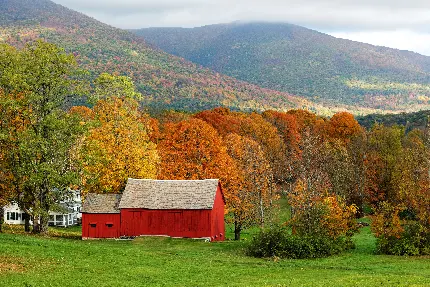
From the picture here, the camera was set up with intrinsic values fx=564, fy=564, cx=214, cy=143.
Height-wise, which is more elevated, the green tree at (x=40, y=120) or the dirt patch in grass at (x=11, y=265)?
the green tree at (x=40, y=120)

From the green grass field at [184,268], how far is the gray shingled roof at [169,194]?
8.50 metres

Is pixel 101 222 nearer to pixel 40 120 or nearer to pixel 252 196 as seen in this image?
pixel 40 120

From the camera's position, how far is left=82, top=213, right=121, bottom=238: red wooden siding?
58656mm

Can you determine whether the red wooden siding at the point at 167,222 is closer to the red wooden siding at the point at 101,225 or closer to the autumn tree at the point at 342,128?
the red wooden siding at the point at 101,225

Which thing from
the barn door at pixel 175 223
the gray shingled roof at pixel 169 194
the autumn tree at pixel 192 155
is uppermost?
the autumn tree at pixel 192 155

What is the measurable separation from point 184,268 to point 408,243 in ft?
66.6

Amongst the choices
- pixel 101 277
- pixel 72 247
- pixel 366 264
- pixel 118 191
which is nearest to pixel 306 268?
pixel 366 264

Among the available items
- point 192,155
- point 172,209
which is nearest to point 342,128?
point 192,155

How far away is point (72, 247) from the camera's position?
43.7m

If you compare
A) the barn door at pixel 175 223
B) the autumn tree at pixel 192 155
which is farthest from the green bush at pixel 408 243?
the autumn tree at pixel 192 155

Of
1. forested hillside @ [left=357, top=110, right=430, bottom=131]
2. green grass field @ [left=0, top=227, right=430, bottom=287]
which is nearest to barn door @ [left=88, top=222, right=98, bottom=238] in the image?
green grass field @ [left=0, top=227, right=430, bottom=287]

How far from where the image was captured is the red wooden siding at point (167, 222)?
57812mm

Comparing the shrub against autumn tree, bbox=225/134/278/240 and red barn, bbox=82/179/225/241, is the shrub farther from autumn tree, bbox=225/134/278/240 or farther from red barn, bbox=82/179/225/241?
red barn, bbox=82/179/225/241

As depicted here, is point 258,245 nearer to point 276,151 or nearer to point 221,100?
point 276,151
